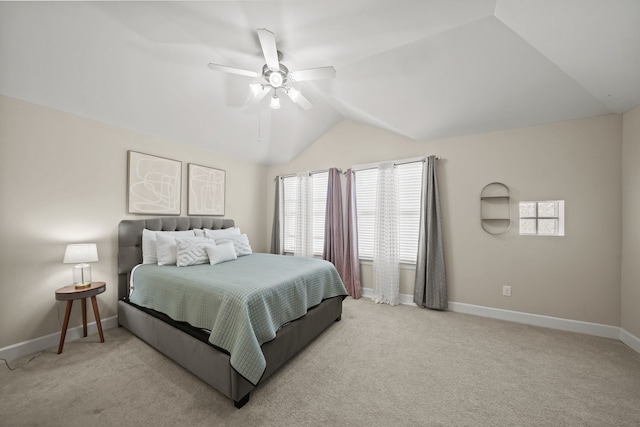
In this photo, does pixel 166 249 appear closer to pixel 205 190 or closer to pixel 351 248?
pixel 205 190

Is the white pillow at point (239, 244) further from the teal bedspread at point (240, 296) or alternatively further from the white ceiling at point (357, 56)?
the white ceiling at point (357, 56)

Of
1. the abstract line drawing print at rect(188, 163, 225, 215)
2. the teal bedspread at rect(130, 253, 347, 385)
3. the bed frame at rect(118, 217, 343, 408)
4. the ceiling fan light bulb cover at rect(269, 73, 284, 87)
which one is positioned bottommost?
the bed frame at rect(118, 217, 343, 408)

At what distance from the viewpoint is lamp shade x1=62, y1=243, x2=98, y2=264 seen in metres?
2.21

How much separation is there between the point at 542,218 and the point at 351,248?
248 cm

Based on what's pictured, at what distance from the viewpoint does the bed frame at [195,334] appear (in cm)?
162

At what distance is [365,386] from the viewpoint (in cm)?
178

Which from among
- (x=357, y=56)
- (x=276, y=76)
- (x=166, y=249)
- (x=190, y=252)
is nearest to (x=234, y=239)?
(x=190, y=252)

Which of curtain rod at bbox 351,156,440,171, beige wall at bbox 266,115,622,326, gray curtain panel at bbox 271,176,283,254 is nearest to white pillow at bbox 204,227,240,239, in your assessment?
gray curtain panel at bbox 271,176,283,254

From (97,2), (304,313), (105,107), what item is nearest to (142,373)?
(304,313)

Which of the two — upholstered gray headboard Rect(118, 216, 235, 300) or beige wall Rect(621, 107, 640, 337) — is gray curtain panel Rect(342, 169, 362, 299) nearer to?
upholstered gray headboard Rect(118, 216, 235, 300)

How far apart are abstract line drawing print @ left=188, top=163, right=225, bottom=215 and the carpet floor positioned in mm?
1922

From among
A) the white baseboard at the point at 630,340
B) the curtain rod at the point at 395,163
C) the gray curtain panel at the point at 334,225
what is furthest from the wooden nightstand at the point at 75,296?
the white baseboard at the point at 630,340

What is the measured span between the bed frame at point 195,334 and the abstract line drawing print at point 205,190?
47 cm

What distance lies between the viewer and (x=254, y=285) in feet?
6.23
